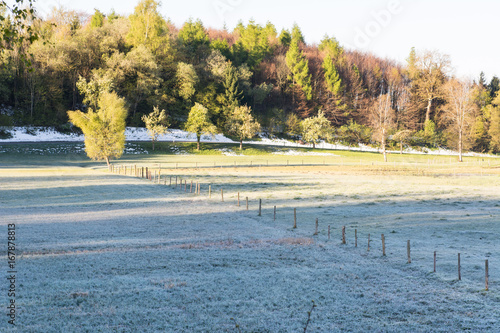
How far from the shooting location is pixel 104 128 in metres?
55.8

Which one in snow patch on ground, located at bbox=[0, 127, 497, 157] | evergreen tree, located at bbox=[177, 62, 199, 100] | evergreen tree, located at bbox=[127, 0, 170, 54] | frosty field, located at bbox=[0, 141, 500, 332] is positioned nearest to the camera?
frosty field, located at bbox=[0, 141, 500, 332]

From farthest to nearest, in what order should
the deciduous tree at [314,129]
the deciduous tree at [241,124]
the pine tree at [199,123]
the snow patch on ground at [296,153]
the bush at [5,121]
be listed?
the deciduous tree at [314,129], the deciduous tree at [241,124], the snow patch on ground at [296,153], the pine tree at [199,123], the bush at [5,121]

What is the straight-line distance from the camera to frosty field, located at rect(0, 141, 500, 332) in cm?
1007

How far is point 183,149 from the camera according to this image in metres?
84.7

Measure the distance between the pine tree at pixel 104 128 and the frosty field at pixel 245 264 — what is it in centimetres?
2331

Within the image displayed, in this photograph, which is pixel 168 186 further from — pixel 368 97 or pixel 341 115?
pixel 368 97

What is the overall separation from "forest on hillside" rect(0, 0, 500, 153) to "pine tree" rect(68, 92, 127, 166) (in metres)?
20.7

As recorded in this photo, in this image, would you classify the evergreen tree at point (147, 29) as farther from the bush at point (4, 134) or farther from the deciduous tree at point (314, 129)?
the deciduous tree at point (314, 129)

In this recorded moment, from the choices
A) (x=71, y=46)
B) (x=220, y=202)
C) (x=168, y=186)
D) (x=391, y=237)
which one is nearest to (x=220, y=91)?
(x=71, y=46)

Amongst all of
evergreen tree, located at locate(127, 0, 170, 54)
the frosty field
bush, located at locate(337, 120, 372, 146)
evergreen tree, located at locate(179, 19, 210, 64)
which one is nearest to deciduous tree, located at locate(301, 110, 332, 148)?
bush, located at locate(337, 120, 372, 146)

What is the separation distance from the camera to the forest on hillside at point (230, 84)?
278 feet

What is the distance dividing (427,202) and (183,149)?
6178cm

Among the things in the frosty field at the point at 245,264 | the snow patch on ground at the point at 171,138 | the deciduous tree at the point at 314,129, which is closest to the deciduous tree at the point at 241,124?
the snow patch on ground at the point at 171,138

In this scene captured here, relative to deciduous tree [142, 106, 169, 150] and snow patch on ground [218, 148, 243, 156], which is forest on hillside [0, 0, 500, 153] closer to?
deciduous tree [142, 106, 169, 150]
